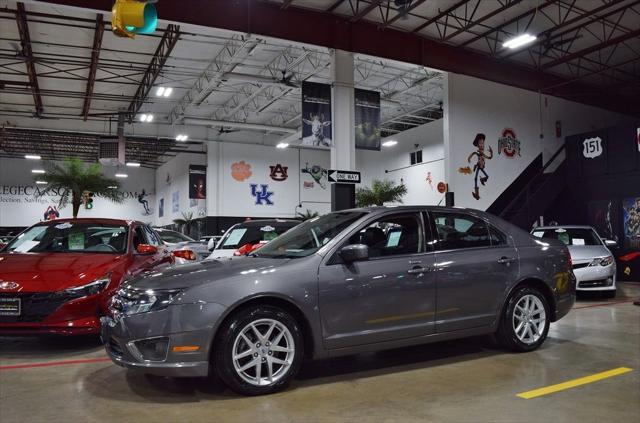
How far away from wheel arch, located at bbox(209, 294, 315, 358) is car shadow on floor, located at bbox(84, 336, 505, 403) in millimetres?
362

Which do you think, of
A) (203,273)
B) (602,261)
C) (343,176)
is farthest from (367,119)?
(203,273)

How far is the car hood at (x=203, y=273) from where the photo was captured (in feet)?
12.4

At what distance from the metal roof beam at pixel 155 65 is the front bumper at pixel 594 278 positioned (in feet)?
34.3

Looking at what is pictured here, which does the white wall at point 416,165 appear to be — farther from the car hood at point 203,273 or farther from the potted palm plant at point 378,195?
the car hood at point 203,273

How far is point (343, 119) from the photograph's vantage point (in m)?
13.7

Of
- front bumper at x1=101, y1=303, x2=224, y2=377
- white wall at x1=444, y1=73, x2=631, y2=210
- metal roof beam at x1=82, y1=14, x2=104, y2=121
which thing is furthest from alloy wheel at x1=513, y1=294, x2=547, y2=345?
metal roof beam at x1=82, y1=14, x2=104, y2=121

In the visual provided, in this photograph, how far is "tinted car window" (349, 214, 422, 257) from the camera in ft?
14.5

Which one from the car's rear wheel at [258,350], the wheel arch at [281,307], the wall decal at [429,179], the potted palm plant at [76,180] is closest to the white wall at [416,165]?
the wall decal at [429,179]

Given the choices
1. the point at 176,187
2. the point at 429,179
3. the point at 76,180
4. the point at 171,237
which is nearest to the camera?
the point at 171,237

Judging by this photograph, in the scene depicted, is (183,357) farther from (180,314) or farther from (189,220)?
(189,220)

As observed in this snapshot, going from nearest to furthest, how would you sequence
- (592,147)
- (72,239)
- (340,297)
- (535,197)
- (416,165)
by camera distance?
(340,297)
(72,239)
(592,147)
(535,197)
(416,165)

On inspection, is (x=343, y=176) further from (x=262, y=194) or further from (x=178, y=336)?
(x=262, y=194)

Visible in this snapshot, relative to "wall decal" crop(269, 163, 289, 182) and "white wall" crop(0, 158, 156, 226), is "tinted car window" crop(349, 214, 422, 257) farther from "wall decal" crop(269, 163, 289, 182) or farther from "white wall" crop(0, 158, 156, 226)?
"white wall" crop(0, 158, 156, 226)

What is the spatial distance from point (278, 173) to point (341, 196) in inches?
633
